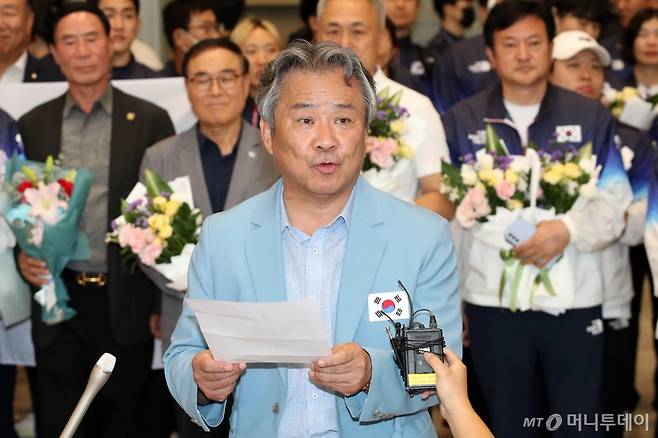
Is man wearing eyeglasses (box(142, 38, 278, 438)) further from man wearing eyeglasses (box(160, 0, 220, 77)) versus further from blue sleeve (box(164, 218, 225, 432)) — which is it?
blue sleeve (box(164, 218, 225, 432))

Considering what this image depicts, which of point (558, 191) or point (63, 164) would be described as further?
point (63, 164)

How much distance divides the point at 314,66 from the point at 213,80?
7.24 ft

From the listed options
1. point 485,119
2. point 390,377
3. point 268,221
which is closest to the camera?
point 390,377

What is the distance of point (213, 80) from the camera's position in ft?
17.5

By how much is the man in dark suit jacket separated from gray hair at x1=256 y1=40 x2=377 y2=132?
2.31 meters

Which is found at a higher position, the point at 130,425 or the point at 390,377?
the point at 390,377

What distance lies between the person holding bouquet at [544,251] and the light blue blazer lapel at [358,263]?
1905 mm

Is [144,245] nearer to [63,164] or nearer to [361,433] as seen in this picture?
[63,164]

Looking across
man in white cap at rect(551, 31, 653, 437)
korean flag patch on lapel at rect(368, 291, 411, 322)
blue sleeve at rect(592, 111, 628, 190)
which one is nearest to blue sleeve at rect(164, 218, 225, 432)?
korean flag patch on lapel at rect(368, 291, 411, 322)

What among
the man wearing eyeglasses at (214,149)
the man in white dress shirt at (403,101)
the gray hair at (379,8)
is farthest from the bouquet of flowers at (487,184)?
the gray hair at (379,8)

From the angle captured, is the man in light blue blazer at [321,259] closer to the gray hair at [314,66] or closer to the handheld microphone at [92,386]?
the gray hair at [314,66]

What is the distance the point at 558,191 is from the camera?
16.4 ft

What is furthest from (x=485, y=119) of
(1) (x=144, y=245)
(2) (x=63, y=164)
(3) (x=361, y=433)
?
(3) (x=361, y=433)

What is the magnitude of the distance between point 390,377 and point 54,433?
2858 millimetres
